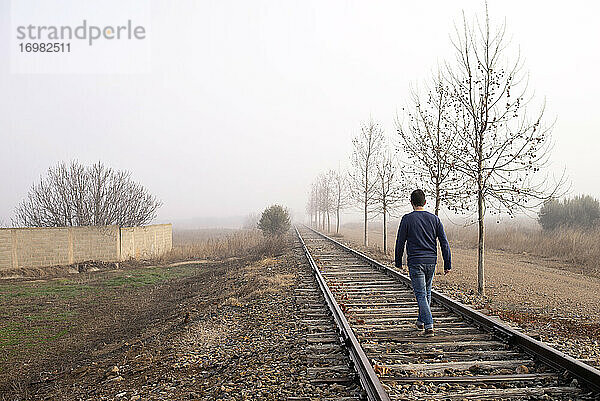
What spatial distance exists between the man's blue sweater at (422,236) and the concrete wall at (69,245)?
20061 millimetres

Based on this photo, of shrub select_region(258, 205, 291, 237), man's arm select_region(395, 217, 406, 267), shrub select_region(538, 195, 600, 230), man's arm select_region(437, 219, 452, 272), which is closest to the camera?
man's arm select_region(437, 219, 452, 272)

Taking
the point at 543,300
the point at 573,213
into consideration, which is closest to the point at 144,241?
the point at 543,300

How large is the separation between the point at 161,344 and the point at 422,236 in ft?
14.7

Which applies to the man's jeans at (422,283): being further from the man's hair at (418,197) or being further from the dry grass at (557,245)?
the dry grass at (557,245)

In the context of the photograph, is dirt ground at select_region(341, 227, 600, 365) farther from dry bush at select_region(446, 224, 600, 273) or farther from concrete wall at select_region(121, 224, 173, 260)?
concrete wall at select_region(121, 224, 173, 260)

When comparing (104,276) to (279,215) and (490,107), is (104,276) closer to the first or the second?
(279,215)

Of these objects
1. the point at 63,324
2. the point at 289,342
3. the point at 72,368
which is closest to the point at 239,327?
the point at 289,342

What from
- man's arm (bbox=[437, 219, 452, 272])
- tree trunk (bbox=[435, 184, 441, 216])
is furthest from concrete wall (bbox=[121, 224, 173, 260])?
man's arm (bbox=[437, 219, 452, 272])

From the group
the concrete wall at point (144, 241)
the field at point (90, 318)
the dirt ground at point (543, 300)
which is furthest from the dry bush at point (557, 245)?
the concrete wall at point (144, 241)

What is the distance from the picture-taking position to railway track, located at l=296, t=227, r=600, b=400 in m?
4.11

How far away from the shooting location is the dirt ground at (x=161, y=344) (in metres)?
4.99

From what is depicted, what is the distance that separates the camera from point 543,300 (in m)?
9.62

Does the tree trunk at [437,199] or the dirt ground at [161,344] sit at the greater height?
the tree trunk at [437,199]

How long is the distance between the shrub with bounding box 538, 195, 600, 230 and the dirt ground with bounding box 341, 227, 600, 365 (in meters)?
12.9
